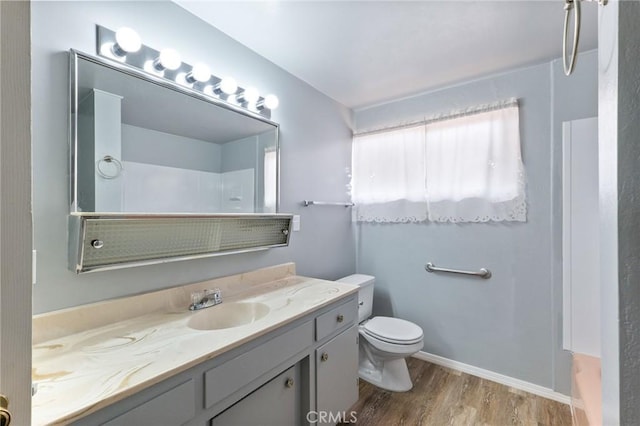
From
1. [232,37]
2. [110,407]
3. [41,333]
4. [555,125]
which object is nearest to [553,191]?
[555,125]

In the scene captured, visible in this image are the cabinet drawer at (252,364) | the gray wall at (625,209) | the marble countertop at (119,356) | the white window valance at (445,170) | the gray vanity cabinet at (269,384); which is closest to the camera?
the gray wall at (625,209)

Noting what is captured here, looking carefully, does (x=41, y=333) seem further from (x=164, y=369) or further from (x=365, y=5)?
(x=365, y=5)

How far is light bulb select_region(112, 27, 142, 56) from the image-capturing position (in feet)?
3.79

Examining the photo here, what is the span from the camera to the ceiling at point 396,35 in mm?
1415

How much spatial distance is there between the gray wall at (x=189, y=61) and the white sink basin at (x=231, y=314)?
211mm

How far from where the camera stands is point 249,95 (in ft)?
5.56

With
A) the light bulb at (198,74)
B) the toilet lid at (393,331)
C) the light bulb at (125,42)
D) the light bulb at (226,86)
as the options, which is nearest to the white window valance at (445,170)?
the toilet lid at (393,331)

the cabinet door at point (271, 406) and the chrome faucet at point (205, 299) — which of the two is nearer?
the cabinet door at point (271, 406)

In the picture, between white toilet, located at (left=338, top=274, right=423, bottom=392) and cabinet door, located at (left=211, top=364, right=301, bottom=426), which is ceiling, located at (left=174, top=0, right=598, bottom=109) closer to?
cabinet door, located at (left=211, top=364, right=301, bottom=426)

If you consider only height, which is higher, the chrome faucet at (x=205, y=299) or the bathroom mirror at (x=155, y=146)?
the bathroom mirror at (x=155, y=146)

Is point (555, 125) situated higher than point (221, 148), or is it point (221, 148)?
point (555, 125)

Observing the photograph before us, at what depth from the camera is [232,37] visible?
1647 mm

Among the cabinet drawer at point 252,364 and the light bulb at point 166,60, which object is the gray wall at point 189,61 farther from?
the cabinet drawer at point 252,364

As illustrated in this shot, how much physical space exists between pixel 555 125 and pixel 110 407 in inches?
104
